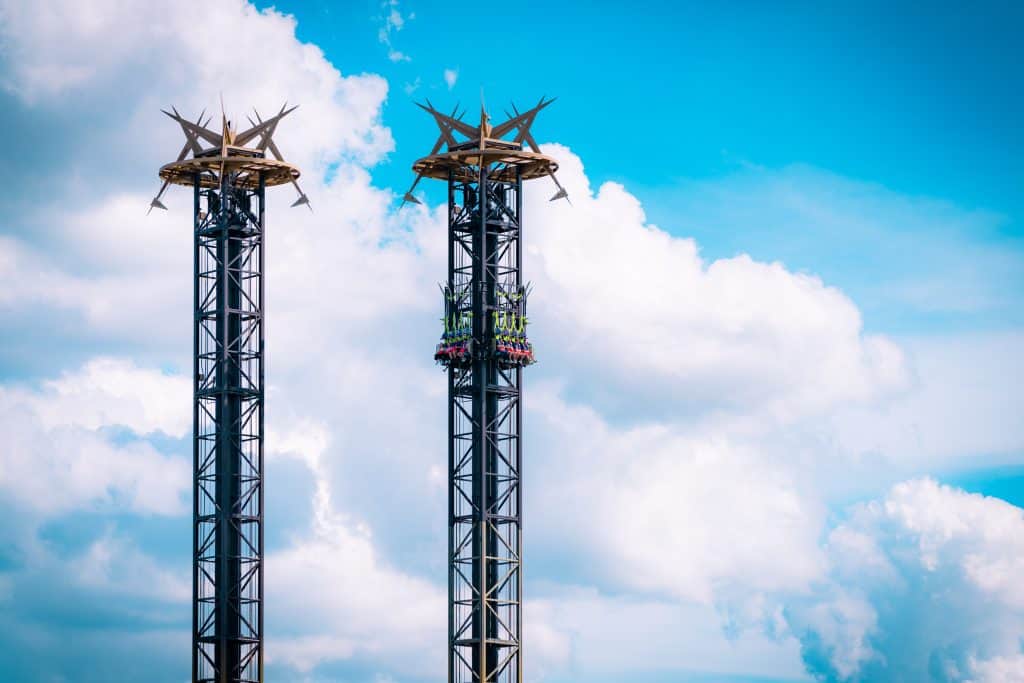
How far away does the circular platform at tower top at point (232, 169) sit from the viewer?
175750 millimetres

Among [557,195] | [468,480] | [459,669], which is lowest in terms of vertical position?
[459,669]

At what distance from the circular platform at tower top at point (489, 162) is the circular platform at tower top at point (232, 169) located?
10270mm

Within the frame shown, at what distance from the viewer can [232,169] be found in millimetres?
176375

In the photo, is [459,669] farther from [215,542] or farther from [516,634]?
[215,542]

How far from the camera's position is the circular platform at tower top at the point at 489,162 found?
174500mm

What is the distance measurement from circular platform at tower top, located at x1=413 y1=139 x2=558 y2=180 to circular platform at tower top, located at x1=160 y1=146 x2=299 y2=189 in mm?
10270

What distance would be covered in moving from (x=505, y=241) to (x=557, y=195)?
570 centimetres

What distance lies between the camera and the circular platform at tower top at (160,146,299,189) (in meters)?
176

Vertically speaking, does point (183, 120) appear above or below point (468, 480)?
above

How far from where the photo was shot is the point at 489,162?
175500 mm

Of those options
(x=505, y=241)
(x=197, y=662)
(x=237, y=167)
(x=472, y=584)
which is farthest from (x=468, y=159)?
(x=197, y=662)

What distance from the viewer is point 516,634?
560ft

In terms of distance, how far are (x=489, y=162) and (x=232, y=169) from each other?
1925cm

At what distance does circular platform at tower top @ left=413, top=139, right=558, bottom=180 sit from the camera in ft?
573
